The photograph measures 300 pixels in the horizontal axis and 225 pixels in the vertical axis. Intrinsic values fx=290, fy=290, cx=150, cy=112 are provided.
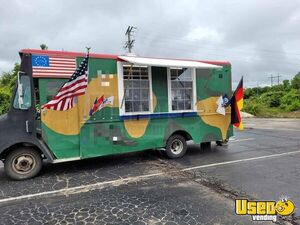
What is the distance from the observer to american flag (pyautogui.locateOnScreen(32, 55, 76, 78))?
255 inches

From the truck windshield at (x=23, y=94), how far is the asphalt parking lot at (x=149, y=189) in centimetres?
172

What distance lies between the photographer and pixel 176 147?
28.7 feet

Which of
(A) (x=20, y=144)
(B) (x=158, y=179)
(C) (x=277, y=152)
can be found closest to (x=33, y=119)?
(A) (x=20, y=144)

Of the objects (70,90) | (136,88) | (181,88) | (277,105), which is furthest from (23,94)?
(277,105)

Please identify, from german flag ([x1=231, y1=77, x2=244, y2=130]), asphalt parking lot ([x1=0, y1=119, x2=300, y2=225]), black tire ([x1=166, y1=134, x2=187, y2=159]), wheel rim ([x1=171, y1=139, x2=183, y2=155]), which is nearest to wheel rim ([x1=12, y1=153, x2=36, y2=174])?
asphalt parking lot ([x1=0, y1=119, x2=300, y2=225])

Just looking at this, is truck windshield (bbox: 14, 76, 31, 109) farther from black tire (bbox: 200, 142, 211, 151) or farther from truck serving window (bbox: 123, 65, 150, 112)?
black tire (bbox: 200, 142, 211, 151)

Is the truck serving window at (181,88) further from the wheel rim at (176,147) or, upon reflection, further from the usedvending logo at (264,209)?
the usedvending logo at (264,209)

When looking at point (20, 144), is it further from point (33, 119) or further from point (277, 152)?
point (277, 152)

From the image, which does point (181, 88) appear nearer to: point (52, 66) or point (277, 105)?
point (52, 66)

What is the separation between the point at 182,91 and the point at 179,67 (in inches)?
29.4

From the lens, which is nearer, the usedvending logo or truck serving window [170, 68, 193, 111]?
the usedvending logo

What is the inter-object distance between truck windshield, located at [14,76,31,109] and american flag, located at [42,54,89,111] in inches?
18.7

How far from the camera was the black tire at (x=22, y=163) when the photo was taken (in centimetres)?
645

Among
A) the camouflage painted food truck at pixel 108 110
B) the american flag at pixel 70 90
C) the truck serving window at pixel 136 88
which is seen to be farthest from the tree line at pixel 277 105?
the american flag at pixel 70 90
